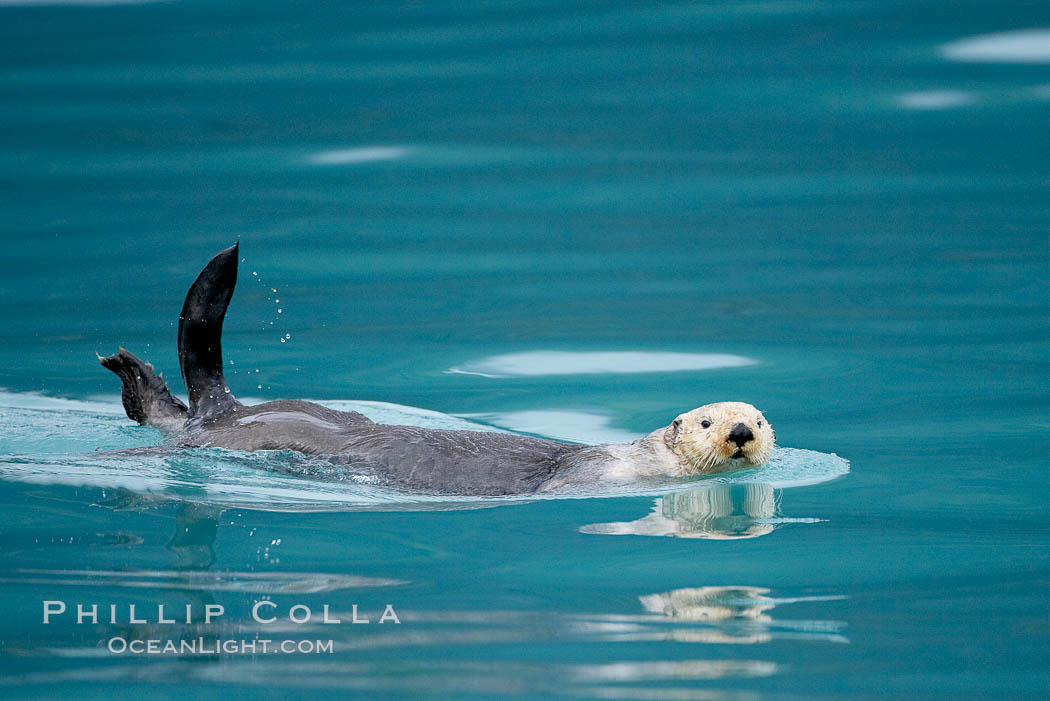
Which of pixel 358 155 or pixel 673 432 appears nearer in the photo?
pixel 673 432

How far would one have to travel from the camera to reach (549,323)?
28.5 feet

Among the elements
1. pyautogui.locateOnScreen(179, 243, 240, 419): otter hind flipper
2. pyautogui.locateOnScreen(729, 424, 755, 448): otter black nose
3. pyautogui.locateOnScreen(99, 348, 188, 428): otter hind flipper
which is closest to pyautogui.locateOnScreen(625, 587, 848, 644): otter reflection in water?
pyautogui.locateOnScreen(729, 424, 755, 448): otter black nose

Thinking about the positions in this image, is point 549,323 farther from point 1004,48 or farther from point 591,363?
point 1004,48

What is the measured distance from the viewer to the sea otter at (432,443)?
5.62m

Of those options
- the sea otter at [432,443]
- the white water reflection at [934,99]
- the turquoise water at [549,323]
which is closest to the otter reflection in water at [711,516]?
the turquoise water at [549,323]

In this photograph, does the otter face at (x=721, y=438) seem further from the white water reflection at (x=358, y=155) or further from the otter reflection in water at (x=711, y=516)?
the white water reflection at (x=358, y=155)

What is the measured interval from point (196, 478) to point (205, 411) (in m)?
0.72

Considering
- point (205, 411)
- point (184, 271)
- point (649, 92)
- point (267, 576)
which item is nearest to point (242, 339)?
point (184, 271)

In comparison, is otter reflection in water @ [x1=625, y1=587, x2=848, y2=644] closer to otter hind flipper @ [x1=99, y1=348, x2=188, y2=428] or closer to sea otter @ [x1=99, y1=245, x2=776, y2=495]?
sea otter @ [x1=99, y1=245, x2=776, y2=495]

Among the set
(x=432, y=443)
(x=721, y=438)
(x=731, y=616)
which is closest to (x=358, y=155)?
(x=432, y=443)

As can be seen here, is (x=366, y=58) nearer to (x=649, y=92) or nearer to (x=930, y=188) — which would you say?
(x=649, y=92)

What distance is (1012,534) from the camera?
197 inches

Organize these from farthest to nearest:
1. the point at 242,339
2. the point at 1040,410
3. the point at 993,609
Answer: the point at 242,339, the point at 1040,410, the point at 993,609

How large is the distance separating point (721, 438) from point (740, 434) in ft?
0.31
